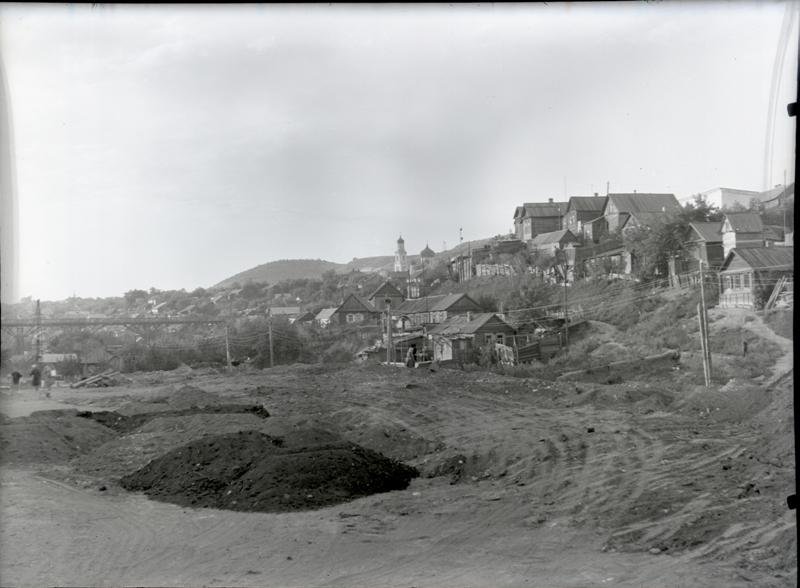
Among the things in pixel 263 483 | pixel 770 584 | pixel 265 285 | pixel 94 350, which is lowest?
pixel 770 584

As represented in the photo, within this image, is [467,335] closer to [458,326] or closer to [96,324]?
[458,326]

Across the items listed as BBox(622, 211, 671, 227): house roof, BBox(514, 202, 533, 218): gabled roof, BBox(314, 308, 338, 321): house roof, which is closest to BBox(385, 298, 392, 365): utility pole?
BBox(314, 308, 338, 321): house roof

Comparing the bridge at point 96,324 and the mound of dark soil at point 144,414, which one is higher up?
the bridge at point 96,324

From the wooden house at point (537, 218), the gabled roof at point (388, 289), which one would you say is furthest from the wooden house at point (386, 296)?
the wooden house at point (537, 218)

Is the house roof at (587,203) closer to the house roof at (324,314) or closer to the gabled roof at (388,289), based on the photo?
the gabled roof at (388,289)

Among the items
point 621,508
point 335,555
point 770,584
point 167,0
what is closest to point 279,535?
point 335,555

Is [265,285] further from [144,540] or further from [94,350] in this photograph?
[144,540]

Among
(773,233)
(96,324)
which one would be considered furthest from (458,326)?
(96,324)
